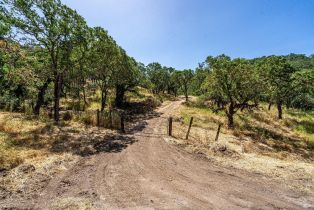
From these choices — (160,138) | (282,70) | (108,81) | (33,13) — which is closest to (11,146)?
(160,138)

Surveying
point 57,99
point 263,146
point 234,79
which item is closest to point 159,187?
point 263,146

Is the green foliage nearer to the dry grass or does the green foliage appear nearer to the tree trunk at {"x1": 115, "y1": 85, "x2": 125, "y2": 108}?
the dry grass

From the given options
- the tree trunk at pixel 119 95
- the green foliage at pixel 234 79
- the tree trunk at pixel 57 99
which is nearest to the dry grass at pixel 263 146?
the green foliage at pixel 234 79

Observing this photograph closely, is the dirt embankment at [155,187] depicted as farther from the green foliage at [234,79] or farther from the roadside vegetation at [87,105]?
the green foliage at [234,79]

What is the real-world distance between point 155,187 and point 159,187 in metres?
0.16

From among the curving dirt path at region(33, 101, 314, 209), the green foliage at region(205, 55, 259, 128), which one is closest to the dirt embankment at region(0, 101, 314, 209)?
the curving dirt path at region(33, 101, 314, 209)

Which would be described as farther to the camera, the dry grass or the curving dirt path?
the dry grass

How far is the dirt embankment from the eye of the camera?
28.0ft

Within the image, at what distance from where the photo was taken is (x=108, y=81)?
100 ft

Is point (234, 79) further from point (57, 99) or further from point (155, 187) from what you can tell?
point (155, 187)

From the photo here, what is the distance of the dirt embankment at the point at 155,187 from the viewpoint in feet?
28.0

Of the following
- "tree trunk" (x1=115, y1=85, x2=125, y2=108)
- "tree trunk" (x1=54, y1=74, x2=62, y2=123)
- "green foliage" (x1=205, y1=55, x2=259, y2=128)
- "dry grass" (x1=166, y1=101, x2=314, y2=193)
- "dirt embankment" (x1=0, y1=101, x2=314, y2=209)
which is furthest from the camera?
"tree trunk" (x1=115, y1=85, x2=125, y2=108)

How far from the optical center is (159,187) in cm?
980

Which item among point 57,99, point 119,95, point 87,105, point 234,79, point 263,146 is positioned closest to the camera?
point 263,146
